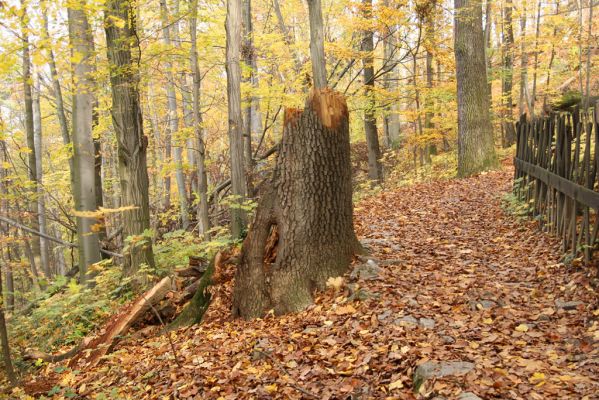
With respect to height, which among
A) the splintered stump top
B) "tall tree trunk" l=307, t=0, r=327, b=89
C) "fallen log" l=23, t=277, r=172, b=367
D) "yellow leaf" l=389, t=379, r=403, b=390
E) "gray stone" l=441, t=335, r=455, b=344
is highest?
"tall tree trunk" l=307, t=0, r=327, b=89

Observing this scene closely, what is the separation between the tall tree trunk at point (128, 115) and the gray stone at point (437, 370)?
5310mm

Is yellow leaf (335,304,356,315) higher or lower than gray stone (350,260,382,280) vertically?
lower

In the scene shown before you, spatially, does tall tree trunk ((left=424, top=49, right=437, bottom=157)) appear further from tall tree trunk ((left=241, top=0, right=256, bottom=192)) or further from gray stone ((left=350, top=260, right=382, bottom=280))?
gray stone ((left=350, top=260, right=382, bottom=280))

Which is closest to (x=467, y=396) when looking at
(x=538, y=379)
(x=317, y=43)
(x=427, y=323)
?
(x=538, y=379)

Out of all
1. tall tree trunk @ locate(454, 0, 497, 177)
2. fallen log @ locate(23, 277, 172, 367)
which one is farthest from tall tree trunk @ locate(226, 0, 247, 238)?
tall tree trunk @ locate(454, 0, 497, 177)

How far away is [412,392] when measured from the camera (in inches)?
139

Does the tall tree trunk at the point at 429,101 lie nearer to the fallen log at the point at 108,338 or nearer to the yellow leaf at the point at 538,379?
the fallen log at the point at 108,338

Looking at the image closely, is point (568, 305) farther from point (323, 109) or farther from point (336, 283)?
point (323, 109)

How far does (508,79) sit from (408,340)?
18.8 metres

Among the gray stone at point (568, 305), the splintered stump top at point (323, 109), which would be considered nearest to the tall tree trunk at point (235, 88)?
the splintered stump top at point (323, 109)

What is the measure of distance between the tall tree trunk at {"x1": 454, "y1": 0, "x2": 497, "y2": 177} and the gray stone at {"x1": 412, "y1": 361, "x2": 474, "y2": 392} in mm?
10079

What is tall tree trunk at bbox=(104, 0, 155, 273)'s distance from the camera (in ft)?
24.1

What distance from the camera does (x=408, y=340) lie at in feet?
14.2

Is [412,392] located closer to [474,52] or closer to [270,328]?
[270,328]
